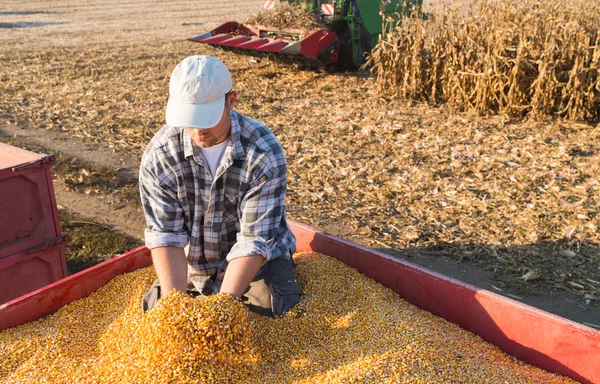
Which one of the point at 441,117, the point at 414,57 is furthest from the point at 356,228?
the point at 414,57

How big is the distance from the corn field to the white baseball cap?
18.3 feet

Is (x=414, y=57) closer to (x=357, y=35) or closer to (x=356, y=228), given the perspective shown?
(x=357, y=35)

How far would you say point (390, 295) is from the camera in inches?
125

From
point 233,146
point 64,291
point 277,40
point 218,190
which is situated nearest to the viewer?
point 233,146

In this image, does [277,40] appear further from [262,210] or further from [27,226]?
[262,210]

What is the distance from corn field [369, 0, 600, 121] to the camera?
23.4 feet

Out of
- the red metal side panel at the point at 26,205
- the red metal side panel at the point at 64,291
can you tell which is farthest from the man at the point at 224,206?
the red metal side panel at the point at 26,205

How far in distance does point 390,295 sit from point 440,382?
30.5 inches

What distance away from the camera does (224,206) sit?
3010 millimetres

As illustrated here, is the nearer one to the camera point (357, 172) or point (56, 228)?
point (56, 228)

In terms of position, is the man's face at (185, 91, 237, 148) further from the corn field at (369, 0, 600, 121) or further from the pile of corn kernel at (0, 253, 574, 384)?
the corn field at (369, 0, 600, 121)

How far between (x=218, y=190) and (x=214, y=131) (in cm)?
36

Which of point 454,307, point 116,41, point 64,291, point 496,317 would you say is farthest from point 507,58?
point 116,41

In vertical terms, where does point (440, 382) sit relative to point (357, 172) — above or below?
above
